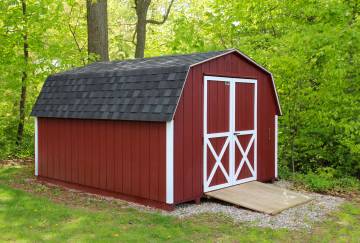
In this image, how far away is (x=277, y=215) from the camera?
6.98 meters

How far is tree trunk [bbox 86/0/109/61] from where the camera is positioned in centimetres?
1348

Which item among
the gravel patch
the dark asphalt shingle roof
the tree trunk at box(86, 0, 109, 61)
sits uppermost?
the tree trunk at box(86, 0, 109, 61)

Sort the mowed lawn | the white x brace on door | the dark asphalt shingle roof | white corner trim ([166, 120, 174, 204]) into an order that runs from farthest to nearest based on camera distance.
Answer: the white x brace on door → the dark asphalt shingle roof → white corner trim ([166, 120, 174, 204]) → the mowed lawn

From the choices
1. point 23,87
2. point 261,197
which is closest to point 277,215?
point 261,197

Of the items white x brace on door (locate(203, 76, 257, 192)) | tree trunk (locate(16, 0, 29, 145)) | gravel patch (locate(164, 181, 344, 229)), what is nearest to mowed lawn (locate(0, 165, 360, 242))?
gravel patch (locate(164, 181, 344, 229))

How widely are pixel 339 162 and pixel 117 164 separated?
18.4 feet

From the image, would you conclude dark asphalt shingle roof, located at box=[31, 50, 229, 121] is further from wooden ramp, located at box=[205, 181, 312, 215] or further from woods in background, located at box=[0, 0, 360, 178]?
woods in background, located at box=[0, 0, 360, 178]

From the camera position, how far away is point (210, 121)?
25.8 ft

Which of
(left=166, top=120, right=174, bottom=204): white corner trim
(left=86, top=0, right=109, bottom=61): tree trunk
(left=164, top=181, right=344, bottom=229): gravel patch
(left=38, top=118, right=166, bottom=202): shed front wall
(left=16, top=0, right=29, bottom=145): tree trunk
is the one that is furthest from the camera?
(left=86, top=0, right=109, bottom=61): tree trunk

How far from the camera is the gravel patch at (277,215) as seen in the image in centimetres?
659

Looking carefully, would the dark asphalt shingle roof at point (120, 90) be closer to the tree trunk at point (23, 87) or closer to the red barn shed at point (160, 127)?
the red barn shed at point (160, 127)

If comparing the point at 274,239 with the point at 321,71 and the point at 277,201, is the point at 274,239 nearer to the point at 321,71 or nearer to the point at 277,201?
the point at 277,201

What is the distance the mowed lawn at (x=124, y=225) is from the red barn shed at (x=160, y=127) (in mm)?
678

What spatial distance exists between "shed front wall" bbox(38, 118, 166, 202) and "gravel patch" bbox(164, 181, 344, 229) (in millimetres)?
600
